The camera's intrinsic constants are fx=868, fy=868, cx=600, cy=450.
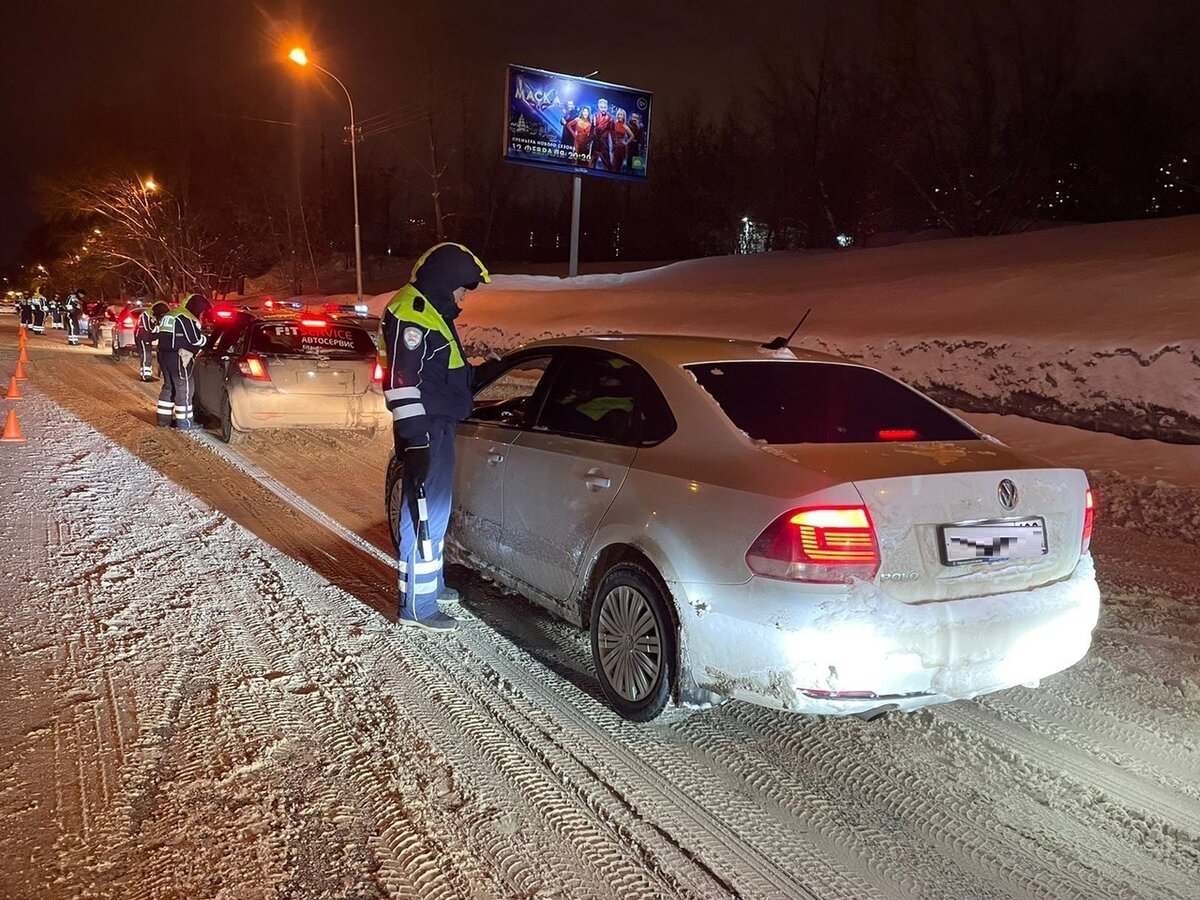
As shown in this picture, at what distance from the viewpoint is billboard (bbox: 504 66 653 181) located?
1054 inches

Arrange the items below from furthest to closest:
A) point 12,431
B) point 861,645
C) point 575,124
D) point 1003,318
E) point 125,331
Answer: point 575,124 → point 125,331 → point 1003,318 → point 12,431 → point 861,645

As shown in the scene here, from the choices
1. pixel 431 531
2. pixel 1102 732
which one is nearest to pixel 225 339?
pixel 431 531

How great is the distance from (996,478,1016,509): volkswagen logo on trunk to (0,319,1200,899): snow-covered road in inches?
41.9

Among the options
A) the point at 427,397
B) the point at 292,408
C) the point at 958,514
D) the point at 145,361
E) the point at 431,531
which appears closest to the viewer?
the point at 958,514

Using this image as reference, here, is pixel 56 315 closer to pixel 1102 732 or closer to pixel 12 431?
pixel 12 431

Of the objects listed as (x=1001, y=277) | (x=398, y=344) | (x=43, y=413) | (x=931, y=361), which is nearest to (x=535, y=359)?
(x=398, y=344)

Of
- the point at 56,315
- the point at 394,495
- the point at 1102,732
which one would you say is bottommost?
the point at 1102,732

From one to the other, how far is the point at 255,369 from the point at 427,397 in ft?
19.3

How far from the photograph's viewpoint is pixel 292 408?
973 cm

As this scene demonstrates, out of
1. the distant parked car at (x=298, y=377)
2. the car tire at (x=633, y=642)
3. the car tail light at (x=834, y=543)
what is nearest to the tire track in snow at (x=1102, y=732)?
the car tail light at (x=834, y=543)

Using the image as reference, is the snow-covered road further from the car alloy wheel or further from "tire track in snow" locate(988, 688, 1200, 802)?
the car alloy wheel

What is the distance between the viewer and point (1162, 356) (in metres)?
8.59

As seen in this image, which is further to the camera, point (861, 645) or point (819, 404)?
point (819, 404)

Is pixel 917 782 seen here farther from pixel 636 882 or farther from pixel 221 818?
pixel 221 818
